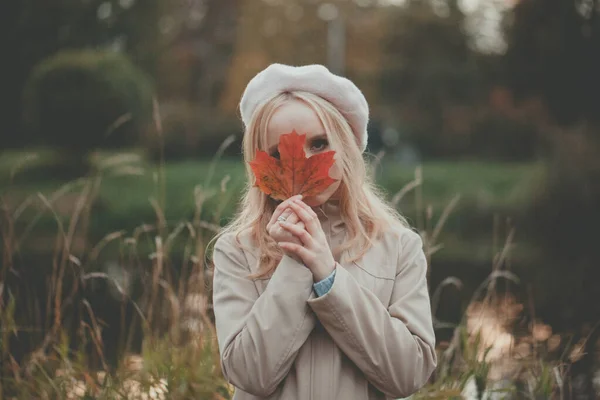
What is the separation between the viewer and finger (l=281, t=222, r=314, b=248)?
5.31ft

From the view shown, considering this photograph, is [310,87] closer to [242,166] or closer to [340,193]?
[340,193]

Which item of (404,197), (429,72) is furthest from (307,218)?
(429,72)

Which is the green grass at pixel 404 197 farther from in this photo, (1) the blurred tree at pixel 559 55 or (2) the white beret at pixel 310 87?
(2) the white beret at pixel 310 87

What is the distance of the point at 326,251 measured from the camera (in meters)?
1.67

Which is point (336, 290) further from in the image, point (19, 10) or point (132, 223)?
point (19, 10)

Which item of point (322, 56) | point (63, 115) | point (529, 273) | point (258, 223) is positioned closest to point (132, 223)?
point (63, 115)

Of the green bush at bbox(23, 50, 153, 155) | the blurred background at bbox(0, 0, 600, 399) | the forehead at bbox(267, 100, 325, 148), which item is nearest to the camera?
the forehead at bbox(267, 100, 325, 148)

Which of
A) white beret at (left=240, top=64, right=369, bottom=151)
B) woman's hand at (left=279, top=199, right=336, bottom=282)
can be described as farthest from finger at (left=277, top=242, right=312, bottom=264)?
white beret at (left=240, top=64, right=369, bottom=151)

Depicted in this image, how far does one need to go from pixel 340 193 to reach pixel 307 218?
11.4 inches

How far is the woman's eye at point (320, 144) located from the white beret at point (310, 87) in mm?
123

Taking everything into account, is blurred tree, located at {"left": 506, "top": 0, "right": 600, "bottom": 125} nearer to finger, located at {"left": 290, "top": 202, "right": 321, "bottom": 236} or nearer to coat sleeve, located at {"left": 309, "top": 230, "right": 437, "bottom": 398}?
coat sleeve, located at {"left": 309, "top": 230, "right": 437, "bottom": 398}

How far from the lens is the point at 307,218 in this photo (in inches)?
64.5

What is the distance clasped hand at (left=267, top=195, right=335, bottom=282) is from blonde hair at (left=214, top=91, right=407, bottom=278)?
167mm

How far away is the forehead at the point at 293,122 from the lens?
1.83 meters
